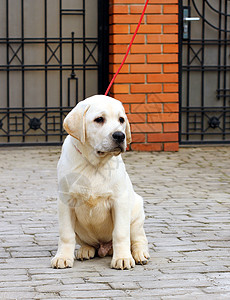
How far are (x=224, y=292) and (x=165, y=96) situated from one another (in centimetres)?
657

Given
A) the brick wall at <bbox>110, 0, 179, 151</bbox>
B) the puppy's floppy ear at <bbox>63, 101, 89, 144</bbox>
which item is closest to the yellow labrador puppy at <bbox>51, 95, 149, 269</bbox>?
the puppy's floppy ear at <bbox>63, 101, 89, 144</bbox>

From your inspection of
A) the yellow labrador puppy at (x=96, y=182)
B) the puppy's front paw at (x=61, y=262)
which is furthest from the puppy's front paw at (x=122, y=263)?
the puppy's front paw at (x=61, y=262)

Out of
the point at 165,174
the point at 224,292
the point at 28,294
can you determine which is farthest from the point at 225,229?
the point at 165,174

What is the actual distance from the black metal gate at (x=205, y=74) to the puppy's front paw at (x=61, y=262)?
658 centimetres

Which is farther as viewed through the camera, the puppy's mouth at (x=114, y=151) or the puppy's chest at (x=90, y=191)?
the puppy's chest at (x=90, y=191)

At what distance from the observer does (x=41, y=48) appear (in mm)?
10766

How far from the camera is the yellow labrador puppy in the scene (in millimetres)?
4340

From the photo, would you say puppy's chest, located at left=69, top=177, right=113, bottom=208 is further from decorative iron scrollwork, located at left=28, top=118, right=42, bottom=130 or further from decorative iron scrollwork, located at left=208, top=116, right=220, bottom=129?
decorative iron scrollwork, located at left=208, top=116, right=220, bottom=129

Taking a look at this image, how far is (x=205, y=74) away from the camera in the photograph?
36.2 ft

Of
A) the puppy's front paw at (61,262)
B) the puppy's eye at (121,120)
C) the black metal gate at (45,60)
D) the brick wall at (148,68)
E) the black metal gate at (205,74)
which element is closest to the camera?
the puppy's eye at (121,120)

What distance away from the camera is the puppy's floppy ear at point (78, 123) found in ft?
14.2

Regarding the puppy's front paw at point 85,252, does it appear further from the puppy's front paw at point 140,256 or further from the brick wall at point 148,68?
the brick wall at point 148,68

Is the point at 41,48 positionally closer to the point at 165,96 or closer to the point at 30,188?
the point at 165,96

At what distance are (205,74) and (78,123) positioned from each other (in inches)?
275
